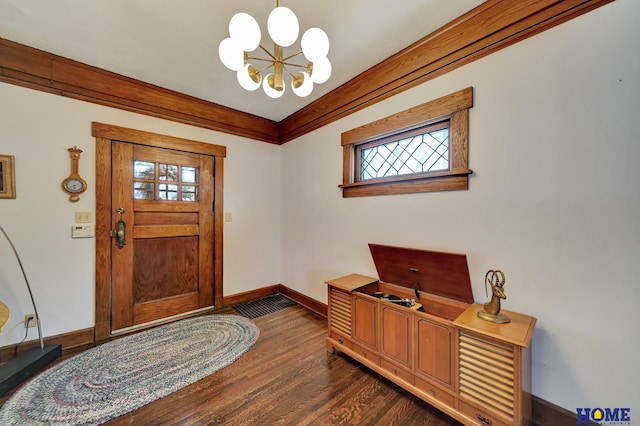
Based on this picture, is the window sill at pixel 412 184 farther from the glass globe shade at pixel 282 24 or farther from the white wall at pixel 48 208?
Answer: the white wall at pixel 48 208

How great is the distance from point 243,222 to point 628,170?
10.8 feet

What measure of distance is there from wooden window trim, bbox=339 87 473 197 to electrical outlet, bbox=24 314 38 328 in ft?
9.67

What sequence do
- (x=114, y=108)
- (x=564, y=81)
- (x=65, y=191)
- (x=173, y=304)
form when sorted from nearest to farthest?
(x=564, y=81), (x=65, y=191), (x=114, y=108), (x=173, y=304)

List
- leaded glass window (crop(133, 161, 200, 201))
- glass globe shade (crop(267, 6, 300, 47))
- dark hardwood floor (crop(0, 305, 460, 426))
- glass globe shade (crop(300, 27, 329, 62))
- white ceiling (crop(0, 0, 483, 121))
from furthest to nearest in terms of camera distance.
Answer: leaded glass window (crop(133, 161, 200, 201)), white ceiling (crop(0, 0, 483, 121)), dark hardwood floor (crop(0, 305, 460, 426)), glass globe shade (crop(300, 27, 329, 62)), glass globe shade (crop(267, 6, 300, 47))

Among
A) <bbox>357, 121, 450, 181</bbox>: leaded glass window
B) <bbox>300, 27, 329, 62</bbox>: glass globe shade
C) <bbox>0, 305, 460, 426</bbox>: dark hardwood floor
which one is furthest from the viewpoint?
<bbox>357, 121, 450, 181</bbox>: leaded glass window

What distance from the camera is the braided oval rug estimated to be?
1414 millimetres

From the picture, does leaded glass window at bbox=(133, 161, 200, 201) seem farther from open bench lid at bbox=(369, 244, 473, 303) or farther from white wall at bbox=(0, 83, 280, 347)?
open bench lid at bbox=(369, 244, 473, 303)

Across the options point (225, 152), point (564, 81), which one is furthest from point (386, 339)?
point (225, 152)

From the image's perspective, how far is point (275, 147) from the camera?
3.49 m

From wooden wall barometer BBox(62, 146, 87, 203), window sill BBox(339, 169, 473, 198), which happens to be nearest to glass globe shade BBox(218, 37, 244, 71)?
window sill BBox(339, 169, 473, 198)

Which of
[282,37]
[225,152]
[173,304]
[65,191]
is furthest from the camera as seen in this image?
[225,152]

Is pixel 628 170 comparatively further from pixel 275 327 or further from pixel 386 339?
pixel 275 327

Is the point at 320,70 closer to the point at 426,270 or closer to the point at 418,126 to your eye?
the point at 418,126

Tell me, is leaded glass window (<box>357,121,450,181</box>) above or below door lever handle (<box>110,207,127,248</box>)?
above
